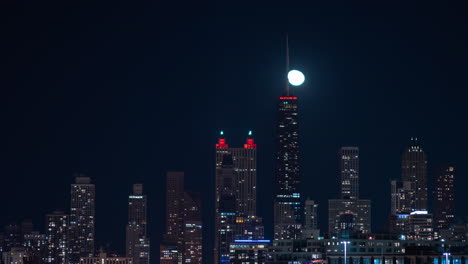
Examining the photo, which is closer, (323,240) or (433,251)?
(433,251)

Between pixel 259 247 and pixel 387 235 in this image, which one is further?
pixel 259 247

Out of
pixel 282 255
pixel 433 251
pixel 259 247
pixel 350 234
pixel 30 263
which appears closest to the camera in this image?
pixel 433 251

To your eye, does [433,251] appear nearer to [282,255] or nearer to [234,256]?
[282,255]

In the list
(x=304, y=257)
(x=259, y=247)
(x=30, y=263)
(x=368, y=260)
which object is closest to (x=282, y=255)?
(x=304, y=257)

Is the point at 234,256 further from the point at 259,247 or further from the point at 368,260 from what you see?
the point at 368,260

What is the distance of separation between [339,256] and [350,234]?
7933 mm

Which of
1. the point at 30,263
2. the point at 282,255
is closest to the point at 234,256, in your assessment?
the point at 282,255

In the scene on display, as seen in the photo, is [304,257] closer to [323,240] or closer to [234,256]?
A: [323,240]

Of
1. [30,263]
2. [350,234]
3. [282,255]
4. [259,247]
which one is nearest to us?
[30,263]

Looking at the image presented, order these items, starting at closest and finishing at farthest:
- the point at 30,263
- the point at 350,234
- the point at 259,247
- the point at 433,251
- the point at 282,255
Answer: the point at 433,251 < the point at 30,263 < the point at 350,234 < the point at 282,255 < the point at 259,247

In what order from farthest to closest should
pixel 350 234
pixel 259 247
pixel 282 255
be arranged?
pixel 259 247, pixel 282 255, pixel 350 234

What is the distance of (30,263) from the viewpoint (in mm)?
120750

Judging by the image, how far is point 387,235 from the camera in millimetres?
127188

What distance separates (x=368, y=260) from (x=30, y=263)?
29.8 m
